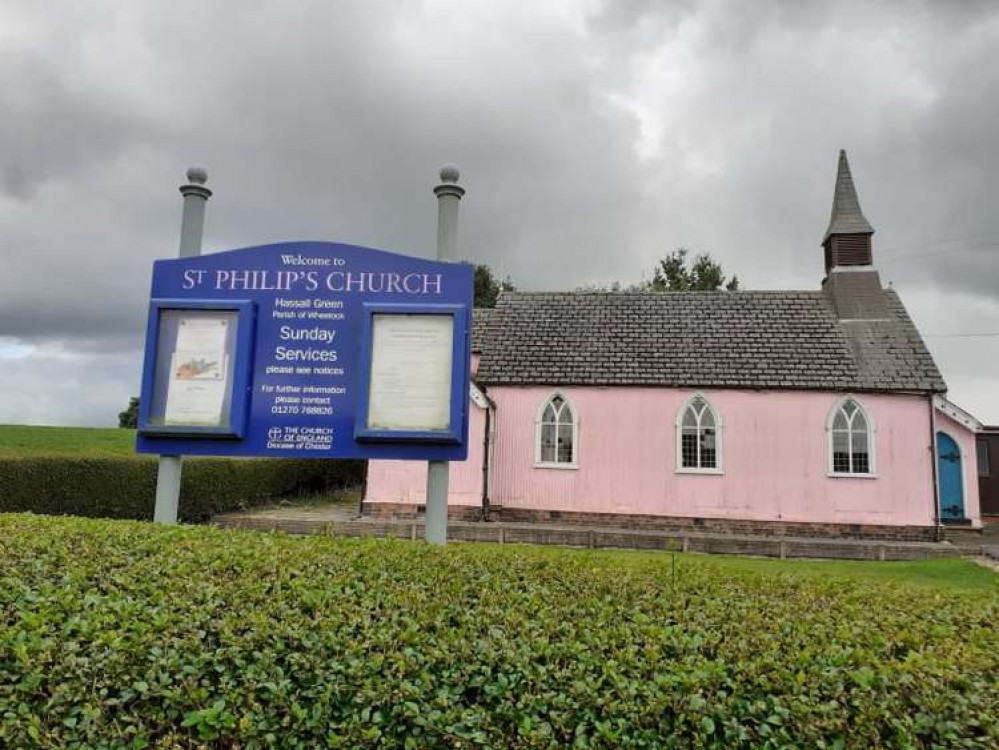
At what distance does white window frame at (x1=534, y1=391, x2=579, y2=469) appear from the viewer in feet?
65.0

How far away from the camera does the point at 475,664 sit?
304 centimetres

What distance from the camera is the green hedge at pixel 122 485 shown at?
14375 mm

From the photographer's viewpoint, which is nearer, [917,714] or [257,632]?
[917,714]

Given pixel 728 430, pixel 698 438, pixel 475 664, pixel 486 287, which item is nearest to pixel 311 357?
pixel 475 664

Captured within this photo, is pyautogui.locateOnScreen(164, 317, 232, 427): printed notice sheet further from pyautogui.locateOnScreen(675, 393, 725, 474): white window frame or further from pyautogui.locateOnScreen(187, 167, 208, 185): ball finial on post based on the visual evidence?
pyautogui.locateOnScreen(675, 393, 725, 474): white window frame

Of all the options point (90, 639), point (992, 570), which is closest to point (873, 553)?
point (992, 570)

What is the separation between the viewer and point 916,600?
14.0 feet

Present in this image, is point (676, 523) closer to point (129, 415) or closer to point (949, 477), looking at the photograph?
point (949, 477)

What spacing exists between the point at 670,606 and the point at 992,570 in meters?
13.8

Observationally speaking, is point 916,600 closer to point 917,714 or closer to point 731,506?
point 917,714

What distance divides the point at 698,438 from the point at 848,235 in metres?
8.90

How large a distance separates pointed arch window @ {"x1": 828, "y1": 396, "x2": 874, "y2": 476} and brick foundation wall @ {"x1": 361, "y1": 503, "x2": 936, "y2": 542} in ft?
5.24

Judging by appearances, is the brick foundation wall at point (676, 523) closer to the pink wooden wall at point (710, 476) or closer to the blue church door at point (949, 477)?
the pink wooden wall at point (710, 476)

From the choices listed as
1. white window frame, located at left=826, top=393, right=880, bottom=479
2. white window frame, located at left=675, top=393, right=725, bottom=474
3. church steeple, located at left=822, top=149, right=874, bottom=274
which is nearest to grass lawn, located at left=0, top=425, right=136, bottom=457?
white window frame, located at left=675, top=393, right=725, bottom=474
